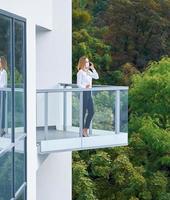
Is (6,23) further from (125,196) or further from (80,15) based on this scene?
(80,15)

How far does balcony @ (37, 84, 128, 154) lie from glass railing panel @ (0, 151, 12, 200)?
220cm

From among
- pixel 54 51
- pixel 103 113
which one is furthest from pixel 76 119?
pixel 54 51

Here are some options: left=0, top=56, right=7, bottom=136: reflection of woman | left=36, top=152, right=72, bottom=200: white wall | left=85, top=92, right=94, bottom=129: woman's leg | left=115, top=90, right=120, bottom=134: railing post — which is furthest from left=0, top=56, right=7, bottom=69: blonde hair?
left=36, top=152, right=72, bottom=200: white wall

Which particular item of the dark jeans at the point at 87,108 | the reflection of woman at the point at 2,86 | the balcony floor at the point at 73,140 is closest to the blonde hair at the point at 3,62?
the reflection of woman at the point at 2,86

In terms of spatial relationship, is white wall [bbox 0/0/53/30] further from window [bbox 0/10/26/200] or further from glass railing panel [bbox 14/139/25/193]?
glass railing panel [bbox 14/139/25/193]

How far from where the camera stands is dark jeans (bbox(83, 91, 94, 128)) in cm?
1223

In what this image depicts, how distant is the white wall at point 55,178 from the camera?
13.9m

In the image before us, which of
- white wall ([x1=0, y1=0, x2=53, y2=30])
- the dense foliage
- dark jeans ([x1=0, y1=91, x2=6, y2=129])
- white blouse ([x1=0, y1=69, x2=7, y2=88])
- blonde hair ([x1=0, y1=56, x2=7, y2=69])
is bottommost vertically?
the dense foliage

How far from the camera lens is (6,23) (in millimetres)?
8758

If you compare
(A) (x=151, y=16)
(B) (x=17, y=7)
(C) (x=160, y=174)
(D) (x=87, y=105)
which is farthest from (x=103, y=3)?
(B) (x=17, y=7)

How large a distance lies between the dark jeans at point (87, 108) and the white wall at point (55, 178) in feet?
5.72

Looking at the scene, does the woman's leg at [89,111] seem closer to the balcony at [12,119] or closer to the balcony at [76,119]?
the balcony at [76,119]

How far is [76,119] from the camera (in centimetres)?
1236

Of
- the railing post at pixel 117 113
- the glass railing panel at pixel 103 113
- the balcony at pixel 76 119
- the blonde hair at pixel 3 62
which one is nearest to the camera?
the blonde hair at pixel 3 62
